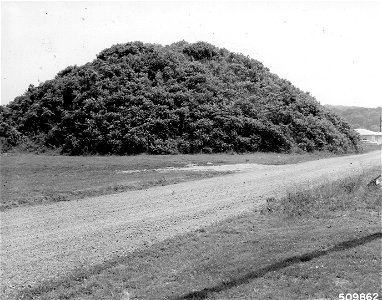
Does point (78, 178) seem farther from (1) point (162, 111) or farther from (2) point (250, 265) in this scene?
(1) point (162, 111)

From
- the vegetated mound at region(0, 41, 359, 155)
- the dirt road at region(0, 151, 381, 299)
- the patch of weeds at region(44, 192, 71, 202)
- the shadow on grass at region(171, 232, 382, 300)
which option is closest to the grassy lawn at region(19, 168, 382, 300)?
the shadow on grass at region(171, 232, 382, 300)

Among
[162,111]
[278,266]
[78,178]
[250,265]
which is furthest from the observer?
[162,111]

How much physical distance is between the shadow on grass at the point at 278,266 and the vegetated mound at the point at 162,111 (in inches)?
1325

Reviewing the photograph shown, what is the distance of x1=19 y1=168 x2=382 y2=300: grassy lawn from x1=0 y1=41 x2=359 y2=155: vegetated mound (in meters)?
31.6

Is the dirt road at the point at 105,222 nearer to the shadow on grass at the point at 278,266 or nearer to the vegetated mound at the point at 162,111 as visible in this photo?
the shadow on grass at the point at 278,266

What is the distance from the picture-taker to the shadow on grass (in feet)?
23.7

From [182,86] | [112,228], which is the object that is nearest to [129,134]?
[182,86]

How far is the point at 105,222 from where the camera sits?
1348cm

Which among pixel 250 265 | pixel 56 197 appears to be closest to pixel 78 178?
pixel 56 197

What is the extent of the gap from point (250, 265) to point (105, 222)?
20.6ft

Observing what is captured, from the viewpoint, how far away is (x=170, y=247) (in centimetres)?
1052

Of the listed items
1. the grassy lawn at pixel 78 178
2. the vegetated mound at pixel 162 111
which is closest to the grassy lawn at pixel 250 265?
the grassy lawn at pixel 78 178

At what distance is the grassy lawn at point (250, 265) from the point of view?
7.17 meters

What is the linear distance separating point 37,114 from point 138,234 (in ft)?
139
